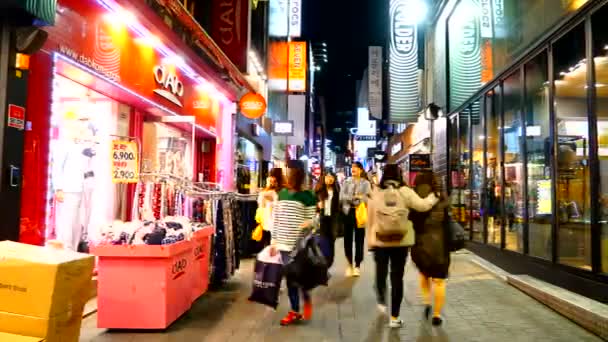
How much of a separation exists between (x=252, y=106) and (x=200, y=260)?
7.45 metres

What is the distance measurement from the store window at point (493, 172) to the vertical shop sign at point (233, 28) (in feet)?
20.6

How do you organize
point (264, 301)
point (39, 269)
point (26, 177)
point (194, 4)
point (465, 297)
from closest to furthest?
1. point (39, 269)
2. point (26, 177)
3. point (264, 301)
4. point (465, 297)
5. point (194, 4)

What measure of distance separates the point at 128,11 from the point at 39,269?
4.98 m

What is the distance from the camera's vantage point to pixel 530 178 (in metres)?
9.16

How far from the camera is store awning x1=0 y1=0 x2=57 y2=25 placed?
498 centimetres

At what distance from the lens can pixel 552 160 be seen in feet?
26.6

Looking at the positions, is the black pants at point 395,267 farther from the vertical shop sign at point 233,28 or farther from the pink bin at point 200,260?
the vertical shop sign at point 233,28

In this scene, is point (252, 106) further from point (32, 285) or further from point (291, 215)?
point (32, 285)

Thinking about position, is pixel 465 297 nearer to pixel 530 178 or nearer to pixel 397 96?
pixel 530 178

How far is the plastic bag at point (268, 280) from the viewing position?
6.16 meters

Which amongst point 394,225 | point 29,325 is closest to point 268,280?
point 394,225

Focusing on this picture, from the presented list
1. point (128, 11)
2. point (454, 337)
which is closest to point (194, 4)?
point (128, 11)

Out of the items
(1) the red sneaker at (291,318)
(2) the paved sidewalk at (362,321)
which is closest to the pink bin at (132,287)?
(2) the paved sidewalk at (362,321)

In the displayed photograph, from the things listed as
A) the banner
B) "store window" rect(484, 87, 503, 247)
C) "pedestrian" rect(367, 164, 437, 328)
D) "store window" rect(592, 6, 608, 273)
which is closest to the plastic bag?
"pedestrian" rect(367, 164, 437, 328)
